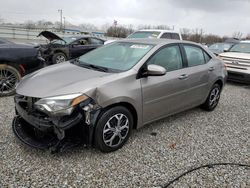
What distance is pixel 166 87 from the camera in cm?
333

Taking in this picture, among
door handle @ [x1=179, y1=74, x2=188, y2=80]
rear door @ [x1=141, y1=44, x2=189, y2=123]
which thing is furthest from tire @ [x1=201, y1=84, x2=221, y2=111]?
door handle @ [x1=179, y1=74, x2=188, y2=80]

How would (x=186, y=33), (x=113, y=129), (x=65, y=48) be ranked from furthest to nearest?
(x=186, y=33) < (x=65, y=48) < (x=113, y=129)

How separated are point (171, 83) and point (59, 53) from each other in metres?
6.88

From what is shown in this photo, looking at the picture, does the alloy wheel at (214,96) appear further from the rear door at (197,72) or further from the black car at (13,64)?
the black car at (13,64)

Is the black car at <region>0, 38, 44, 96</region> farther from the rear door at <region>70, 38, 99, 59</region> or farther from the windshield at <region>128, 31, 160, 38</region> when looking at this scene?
the windshield at <region>128, 31, 160, 38</region>

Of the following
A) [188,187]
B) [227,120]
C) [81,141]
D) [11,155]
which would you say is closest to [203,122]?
[227,120]

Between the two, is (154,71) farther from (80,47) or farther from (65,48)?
(80,47)

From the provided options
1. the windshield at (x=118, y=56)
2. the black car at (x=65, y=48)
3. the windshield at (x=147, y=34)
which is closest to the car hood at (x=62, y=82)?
the windshield at (x=118, y=56)

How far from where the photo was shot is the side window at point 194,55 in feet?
12.7

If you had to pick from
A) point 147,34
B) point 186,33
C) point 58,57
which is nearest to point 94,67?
point 147,34

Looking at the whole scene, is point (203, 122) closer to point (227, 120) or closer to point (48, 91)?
point (227, 120)

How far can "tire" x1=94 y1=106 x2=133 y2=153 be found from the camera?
2.67 meters

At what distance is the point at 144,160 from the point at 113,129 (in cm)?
56

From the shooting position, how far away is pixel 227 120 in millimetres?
4281
